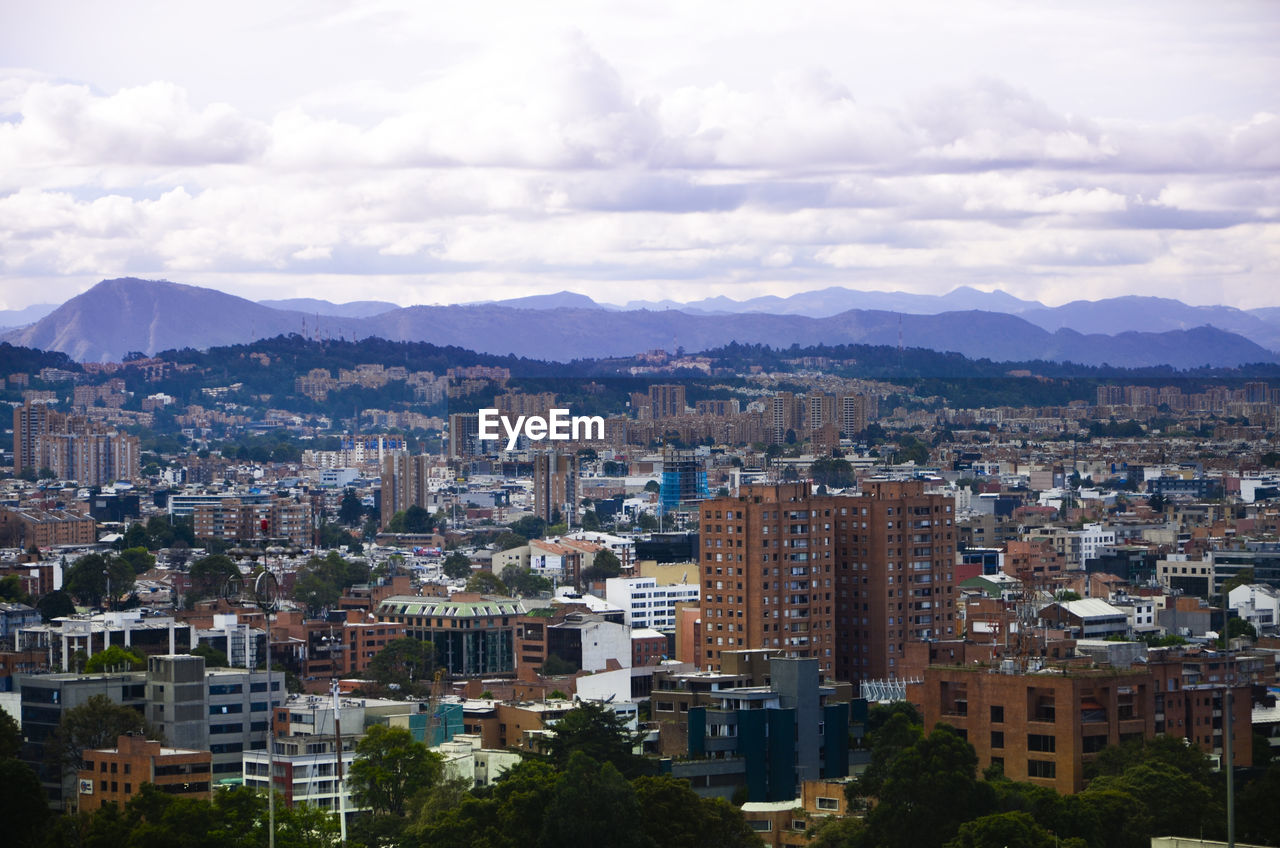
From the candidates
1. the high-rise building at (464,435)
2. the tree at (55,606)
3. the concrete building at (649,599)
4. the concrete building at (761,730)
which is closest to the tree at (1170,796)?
the concrete building at (761,730)

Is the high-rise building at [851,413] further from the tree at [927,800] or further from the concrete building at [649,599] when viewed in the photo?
the tree at [927,800]

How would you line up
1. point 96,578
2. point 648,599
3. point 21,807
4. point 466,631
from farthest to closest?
point 96,578 → point 648,599 → point 466,631 → point 21,807

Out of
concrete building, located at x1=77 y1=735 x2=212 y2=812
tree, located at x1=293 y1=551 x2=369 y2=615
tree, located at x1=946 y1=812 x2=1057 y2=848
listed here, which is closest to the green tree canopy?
tree, located at x1=293 y1=551 x2=369 y2=615

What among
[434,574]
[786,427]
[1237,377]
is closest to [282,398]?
[786,427]

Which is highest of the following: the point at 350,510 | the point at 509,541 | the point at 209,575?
the point at 209,575

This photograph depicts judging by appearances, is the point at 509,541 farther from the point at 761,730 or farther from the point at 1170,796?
the point at 1170,796

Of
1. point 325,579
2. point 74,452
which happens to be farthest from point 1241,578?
point 74,452
